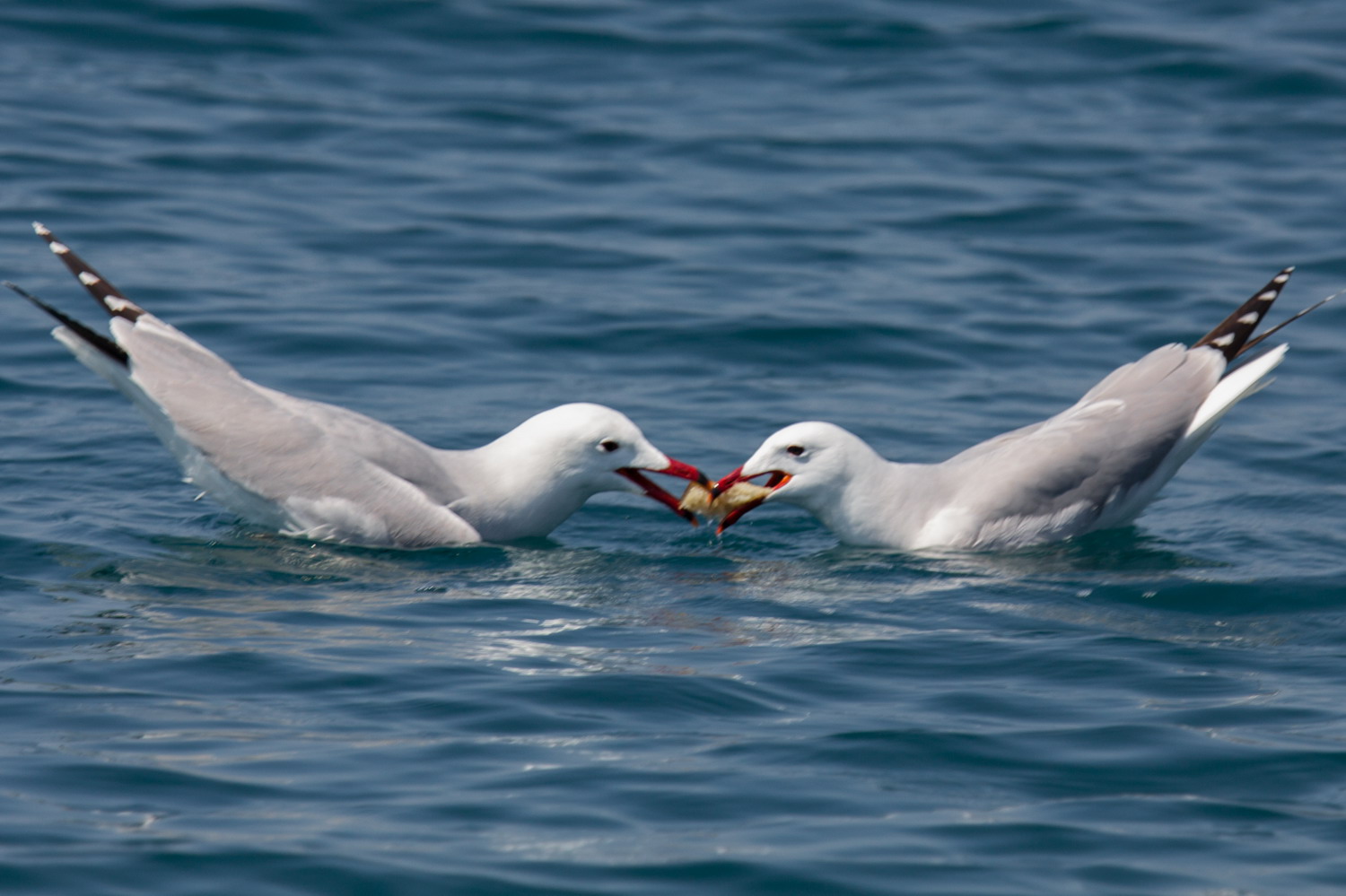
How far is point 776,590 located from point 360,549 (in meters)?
2.15

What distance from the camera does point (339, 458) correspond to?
918 cm

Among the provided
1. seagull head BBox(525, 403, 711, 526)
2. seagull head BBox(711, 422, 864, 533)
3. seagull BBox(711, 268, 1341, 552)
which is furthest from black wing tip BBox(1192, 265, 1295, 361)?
seagull head BBox(525, 403, 711, 526)

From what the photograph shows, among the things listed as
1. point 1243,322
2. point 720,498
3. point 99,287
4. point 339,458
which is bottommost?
point 720,498

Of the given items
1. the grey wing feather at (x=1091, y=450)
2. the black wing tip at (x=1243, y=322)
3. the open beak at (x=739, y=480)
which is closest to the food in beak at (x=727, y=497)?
the open beak at (x=739, y=480)

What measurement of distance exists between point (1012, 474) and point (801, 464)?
1125 mm

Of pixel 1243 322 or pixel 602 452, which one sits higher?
pixel 1243 322

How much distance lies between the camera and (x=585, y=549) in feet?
31.5

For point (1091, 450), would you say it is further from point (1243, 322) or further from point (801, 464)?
point (801, 464)

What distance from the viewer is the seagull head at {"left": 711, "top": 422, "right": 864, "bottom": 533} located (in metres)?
9.41

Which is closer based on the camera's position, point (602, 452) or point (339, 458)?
point (339, 458)

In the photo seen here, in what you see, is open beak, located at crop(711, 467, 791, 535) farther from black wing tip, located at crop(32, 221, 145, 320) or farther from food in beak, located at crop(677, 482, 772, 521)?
black wing tip, located at crop(32, 221, 145, 320)

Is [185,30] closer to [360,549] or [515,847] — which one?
[360,549]

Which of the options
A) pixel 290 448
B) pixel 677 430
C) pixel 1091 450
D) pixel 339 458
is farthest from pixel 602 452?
pixel 1091 450

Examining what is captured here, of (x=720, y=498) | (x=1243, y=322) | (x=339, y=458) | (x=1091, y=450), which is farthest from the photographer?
(x=1243, y=322)
